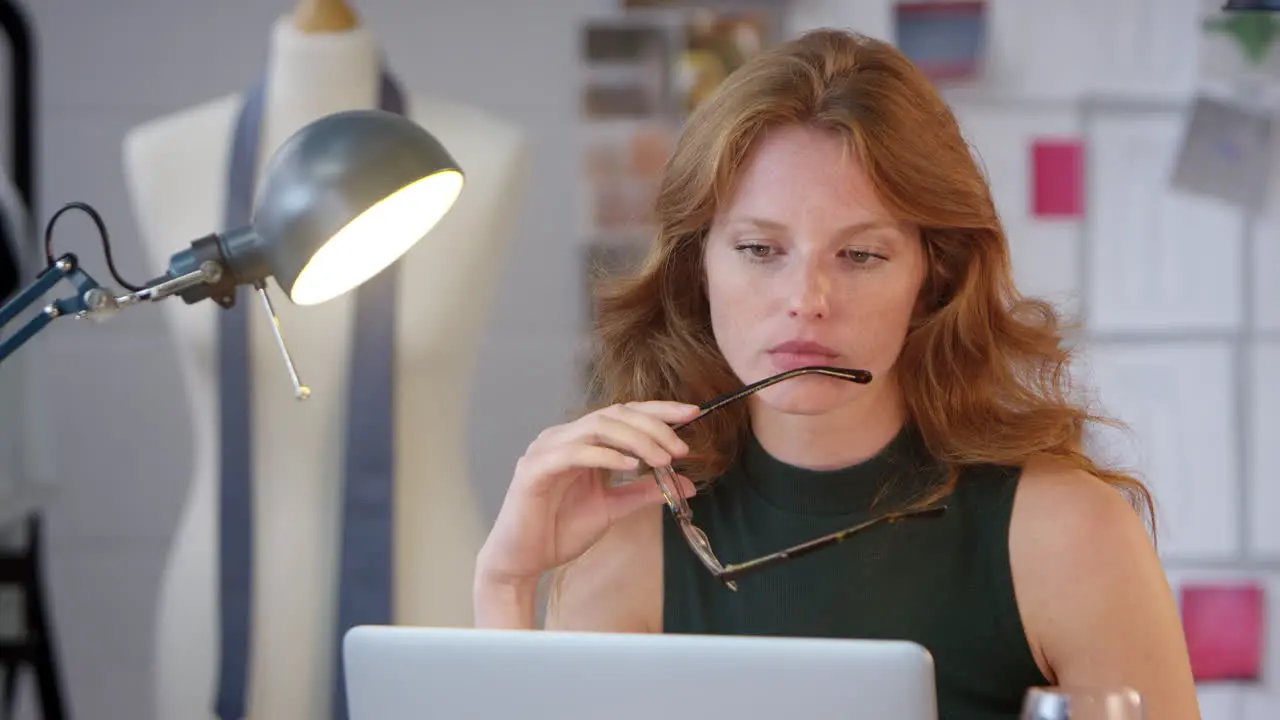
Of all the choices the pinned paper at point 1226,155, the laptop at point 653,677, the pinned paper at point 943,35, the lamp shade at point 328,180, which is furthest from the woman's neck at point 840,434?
the pinned paper at point 1226,155

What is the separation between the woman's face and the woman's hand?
0.44 feet

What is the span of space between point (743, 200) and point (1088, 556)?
1.57ft

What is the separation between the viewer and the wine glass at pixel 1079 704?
99cm

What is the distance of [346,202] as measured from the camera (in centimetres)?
117

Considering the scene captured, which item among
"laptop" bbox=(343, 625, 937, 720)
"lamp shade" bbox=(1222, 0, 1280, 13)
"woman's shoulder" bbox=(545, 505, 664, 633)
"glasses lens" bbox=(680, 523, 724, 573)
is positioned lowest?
"woman's shoulder" bbox=(545, 505, 664, 633)

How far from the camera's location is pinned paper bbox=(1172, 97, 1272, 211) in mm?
3246

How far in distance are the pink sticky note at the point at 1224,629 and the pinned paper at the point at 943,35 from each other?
120cm

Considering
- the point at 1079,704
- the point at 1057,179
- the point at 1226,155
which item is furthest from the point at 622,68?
the point at 1079,704

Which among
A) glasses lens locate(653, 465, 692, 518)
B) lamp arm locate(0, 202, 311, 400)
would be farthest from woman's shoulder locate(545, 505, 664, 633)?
lamp arm locate(0, 202, 311, 400)

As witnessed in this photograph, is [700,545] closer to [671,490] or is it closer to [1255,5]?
[671,490]

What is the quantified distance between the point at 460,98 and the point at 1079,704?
7.58 feet

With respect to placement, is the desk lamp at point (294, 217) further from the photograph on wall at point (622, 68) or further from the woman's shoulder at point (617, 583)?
the photograph on wall at point (622, 68)

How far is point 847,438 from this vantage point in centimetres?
164

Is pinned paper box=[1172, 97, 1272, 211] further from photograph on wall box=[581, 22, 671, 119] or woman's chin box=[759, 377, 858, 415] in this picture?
woman's chin box=[759, 377, 858, 415]
